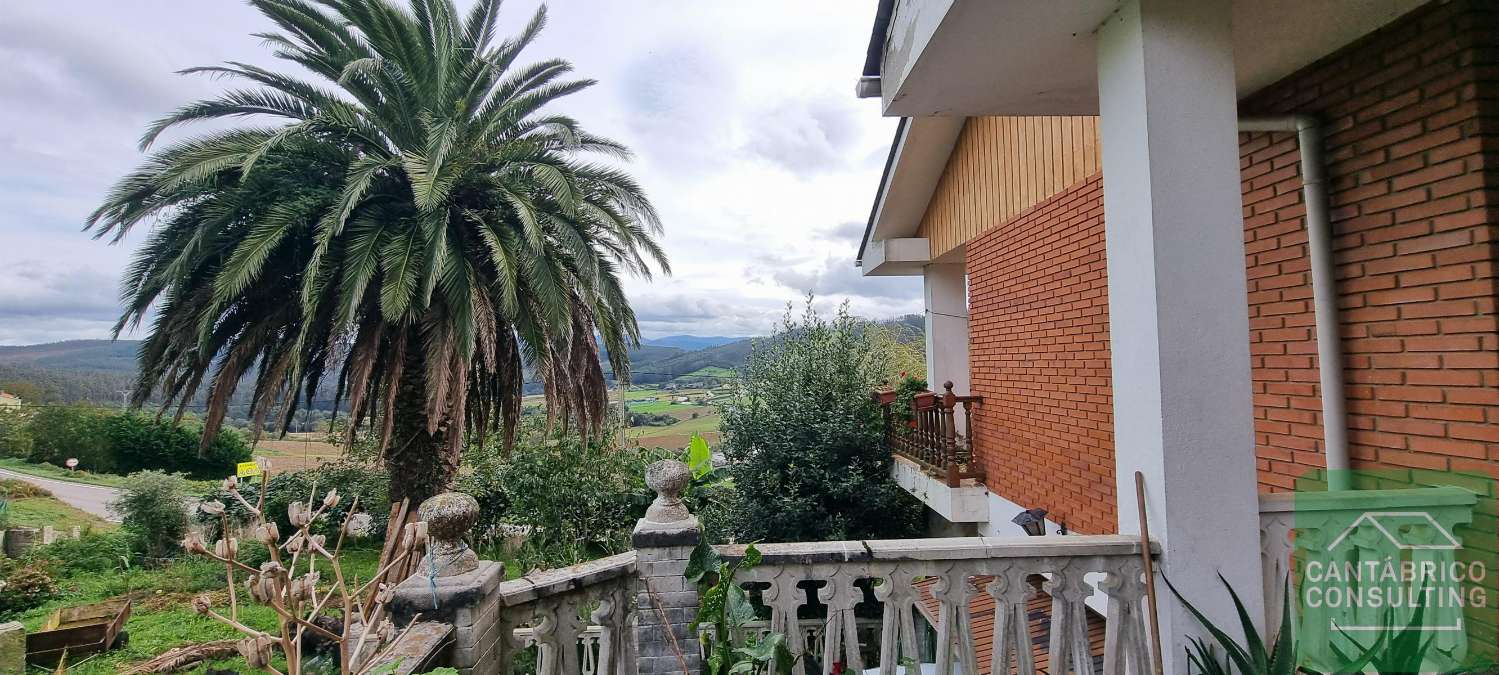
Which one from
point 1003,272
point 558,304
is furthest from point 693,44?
point 1003,272

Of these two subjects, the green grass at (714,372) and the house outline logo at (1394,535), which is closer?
the house outline logo at (1394,535)

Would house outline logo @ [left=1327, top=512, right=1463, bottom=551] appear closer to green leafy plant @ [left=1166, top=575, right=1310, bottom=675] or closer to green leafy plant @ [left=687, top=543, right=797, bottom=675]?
green leafy plant @ [left=1166, top=575, right=1310, bottom=675]

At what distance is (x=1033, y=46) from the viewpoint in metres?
2.68

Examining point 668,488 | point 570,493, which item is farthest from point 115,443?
point 668,488

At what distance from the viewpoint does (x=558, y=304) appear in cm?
738

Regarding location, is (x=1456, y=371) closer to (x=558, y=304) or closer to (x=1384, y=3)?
(x=1384, y=3)

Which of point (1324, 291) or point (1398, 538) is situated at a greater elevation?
point (1324, 291)

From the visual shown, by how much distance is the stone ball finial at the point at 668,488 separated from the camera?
8.59 feet

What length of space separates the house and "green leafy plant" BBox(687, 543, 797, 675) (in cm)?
145

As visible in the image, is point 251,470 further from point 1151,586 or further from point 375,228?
point 375,228

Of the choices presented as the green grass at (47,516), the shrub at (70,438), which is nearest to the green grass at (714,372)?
the green grass at (47,516)

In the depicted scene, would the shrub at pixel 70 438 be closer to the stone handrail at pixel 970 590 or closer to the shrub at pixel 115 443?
the shrub at pixel 115 443

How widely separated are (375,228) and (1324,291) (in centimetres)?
853

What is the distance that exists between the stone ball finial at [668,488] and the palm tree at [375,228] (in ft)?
16.6
